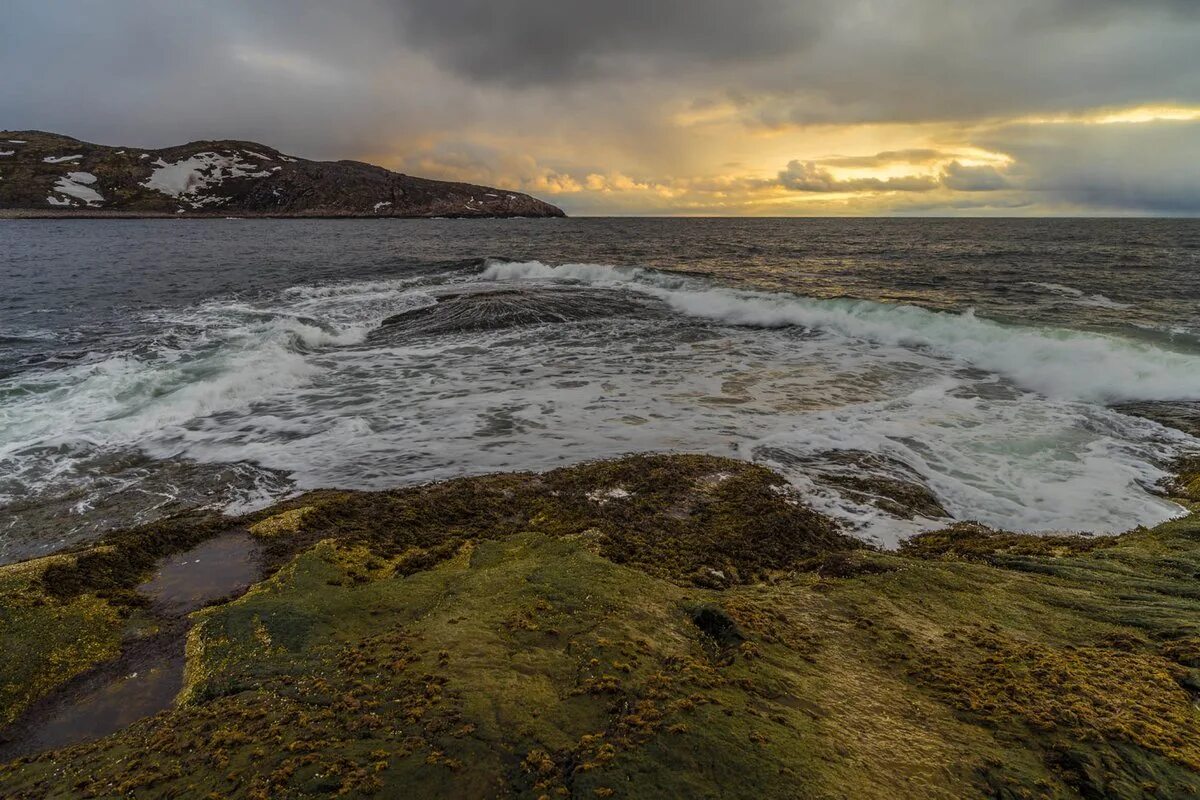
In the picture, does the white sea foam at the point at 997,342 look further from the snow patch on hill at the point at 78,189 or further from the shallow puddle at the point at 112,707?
the snow patch on hill at the point at 78,189

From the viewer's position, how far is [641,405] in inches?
564

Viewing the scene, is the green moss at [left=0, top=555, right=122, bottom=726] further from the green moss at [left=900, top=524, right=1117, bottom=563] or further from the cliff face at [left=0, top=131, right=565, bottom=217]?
the cliff face at [left=0, top=131, right=565, bottom=217]

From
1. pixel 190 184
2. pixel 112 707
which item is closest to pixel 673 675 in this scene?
pixel 112 707

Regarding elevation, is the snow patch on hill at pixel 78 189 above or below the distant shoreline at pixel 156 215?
above

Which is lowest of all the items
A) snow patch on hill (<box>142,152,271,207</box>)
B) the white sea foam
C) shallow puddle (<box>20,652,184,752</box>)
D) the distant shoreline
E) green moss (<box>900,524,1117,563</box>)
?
green moss (<box>900,524,1117,563</box>)

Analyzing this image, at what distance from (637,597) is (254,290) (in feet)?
122

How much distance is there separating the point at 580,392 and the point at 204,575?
9.82 metres

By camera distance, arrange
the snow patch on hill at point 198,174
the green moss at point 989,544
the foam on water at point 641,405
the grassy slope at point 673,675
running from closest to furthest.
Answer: the grassy slope at point 673,675, the green moss at point 989,544, the foam on water at point 641,405, the snow patch on hill at point 198,174

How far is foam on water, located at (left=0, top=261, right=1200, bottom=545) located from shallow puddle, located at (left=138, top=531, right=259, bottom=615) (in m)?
2.18

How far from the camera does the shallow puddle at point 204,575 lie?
20.7ft

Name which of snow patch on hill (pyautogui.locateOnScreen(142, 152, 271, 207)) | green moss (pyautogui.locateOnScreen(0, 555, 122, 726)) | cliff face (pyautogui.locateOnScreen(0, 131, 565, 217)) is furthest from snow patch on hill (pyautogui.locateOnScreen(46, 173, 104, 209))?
green moss (pyautogui.locateOnScreen(0, 555, 122, 726))

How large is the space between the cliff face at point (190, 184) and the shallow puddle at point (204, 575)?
173100 millimetres

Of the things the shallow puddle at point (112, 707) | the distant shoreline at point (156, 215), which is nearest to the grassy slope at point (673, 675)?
the shallow puddle at point (112, 707)

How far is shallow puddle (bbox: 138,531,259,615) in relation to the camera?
249 inches
